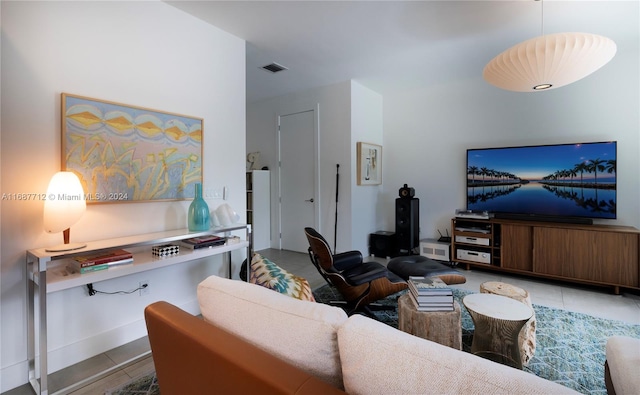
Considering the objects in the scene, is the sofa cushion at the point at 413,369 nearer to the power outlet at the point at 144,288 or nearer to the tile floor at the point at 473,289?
the tile floor at the point at 473,289

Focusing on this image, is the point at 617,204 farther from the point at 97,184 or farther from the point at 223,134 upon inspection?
the point at 97,184

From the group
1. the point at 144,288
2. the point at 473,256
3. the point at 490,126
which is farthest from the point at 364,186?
the point at 144,288

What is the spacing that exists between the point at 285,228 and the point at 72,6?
390cm

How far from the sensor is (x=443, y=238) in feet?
15.1

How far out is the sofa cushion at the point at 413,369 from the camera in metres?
0.61

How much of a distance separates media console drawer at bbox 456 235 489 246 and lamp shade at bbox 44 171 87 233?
13.6 feet

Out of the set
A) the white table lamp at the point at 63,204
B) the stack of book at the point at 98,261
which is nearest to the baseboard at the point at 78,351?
the stack of book at the point at 98,261

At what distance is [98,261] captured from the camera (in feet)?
6.33

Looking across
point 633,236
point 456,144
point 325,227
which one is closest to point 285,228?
point 325,227

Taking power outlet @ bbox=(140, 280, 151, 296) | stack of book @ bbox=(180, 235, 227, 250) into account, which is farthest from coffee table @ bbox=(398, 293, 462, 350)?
power outlet @ bbox=(140, 280, 151, 296)

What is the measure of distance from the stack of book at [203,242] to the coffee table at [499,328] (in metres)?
1.98

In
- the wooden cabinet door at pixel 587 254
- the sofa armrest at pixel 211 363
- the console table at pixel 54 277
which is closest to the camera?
the sofa armrest at pixel 211 363

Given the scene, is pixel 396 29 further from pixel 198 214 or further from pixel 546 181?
pixel 546 181

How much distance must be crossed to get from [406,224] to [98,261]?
383 cm
